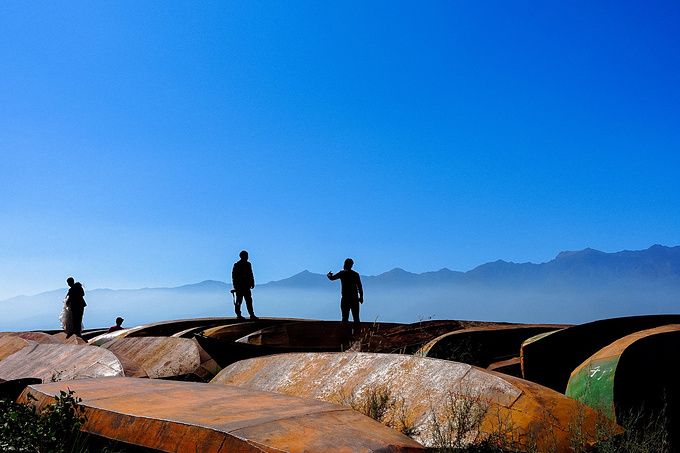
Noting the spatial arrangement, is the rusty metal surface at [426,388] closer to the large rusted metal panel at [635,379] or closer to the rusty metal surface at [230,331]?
the large rusted metal panel at [635,379]

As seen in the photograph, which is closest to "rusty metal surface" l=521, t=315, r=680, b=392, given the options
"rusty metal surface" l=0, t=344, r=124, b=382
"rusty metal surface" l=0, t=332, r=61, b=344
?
"rusty metal surface" l=0, t=344, r=124, b=382

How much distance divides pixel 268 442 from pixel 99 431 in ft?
4.03

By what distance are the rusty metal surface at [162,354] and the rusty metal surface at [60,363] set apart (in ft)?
1.85

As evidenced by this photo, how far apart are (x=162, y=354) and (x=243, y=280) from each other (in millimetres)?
4629

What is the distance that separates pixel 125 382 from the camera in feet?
13.2

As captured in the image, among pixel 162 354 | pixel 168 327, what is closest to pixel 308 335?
pixel 162 354

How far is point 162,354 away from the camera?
9156mm

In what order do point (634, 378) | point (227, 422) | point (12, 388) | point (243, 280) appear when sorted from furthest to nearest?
point (243, 280) < point (12, 388) < point (634, 378) < point (227, 422)

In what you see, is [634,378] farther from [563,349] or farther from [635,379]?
[563,349]

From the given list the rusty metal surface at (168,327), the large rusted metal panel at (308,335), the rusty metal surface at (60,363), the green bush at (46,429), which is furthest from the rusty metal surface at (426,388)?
the rusty metal surface at (168,327)

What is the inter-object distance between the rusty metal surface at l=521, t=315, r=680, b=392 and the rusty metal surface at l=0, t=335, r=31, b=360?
933cm

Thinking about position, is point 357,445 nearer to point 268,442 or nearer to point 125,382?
point 268,442

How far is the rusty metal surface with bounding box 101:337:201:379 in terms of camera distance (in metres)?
8.33

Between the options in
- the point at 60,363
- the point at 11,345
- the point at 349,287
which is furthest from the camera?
the point at 349,287
